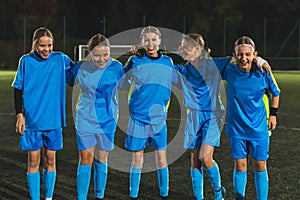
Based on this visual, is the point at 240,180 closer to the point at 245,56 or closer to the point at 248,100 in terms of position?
the point at 248,100

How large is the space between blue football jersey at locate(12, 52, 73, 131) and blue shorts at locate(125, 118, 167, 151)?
0.60 metres

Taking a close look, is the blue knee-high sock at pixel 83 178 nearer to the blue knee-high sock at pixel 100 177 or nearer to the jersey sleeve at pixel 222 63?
the blue knee-high sock at pixel 100 177

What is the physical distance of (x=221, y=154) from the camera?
7613 millimetres

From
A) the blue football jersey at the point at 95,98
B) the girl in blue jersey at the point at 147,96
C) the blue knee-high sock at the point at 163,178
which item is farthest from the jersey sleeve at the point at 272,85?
the blue football jersey at the point at 95,98

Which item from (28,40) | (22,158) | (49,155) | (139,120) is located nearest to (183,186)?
(139,120)

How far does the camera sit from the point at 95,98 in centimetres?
483

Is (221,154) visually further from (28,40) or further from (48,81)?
(28,40)

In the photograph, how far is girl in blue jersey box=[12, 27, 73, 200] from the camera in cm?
472

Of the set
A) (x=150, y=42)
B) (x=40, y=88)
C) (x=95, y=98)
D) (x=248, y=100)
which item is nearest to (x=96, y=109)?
(x=95, y=98)

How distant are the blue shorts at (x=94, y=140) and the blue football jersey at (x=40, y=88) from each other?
0.21 m

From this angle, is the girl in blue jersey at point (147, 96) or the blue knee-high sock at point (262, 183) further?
the girl in blue jersey at point (147, 96)

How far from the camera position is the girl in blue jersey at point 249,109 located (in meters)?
4.68

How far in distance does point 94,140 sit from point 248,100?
1.30 metres

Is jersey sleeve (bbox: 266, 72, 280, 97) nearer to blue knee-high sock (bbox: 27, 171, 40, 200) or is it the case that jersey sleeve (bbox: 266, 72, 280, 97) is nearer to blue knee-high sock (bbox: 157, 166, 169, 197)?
blue knee-high sock (bbox: 157, 166, 169, 197)
